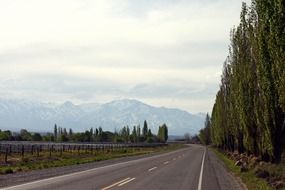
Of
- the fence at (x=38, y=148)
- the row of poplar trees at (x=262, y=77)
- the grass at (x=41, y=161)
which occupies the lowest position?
the grass at (x=41, y=161)

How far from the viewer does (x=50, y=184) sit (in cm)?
1919

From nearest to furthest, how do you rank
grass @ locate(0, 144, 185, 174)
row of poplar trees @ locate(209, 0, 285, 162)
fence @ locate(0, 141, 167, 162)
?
row of poplar trees @ locate(209, 0, 285, 162)
grass @ locate(0, 144, 185, 174)
fence @ locate(0, 141, 167, 162)

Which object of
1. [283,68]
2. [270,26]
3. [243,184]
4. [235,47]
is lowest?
[243,184]

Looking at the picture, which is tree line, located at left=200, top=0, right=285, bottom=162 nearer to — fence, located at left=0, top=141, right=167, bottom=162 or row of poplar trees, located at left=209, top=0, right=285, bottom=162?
row of poplar trees, located at left=209, top=0, right=285, bottom=162

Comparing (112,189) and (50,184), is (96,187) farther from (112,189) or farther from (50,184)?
(50,184)

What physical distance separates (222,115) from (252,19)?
3268cm

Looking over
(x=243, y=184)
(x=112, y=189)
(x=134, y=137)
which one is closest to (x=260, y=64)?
(x=243, y=184)

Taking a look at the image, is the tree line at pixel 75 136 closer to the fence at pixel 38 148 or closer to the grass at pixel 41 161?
the fence at pixel 38 148

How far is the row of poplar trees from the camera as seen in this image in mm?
18562

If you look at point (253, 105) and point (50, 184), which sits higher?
point (253, 105)

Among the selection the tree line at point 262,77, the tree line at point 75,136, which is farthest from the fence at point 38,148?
the tree line at point 75,136

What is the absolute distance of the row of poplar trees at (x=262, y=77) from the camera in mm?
18562

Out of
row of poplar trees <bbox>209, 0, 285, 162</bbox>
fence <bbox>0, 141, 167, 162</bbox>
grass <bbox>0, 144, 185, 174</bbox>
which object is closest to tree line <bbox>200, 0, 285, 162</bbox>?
row of poplar trees <bbox>209, 0, 285, 162</bbox>

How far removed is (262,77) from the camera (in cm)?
2473
